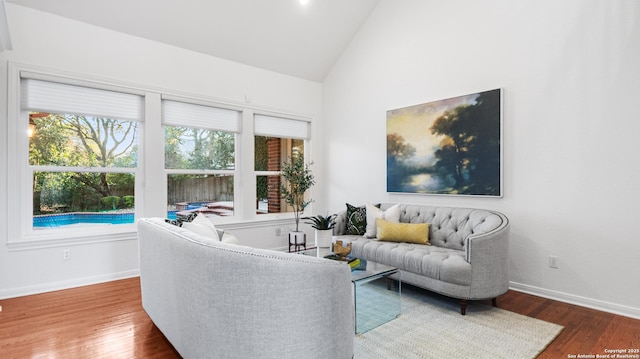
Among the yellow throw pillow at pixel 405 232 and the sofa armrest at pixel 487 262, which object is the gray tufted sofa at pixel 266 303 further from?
the yellow throw pillow at pixel 405 232

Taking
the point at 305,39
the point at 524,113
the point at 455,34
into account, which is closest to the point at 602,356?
the point at 524,113

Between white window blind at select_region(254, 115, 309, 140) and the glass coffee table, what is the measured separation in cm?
249

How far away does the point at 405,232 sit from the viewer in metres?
3.68

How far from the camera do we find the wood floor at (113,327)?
226cm

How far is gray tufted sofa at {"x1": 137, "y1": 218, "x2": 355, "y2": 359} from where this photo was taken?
138 centimetres

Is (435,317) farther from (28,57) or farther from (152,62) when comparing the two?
(28,57)

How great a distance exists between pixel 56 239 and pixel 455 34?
5103mm

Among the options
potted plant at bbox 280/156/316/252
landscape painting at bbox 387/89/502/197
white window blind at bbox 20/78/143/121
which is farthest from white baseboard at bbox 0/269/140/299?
landscape painting at bbox 387/89/502/197

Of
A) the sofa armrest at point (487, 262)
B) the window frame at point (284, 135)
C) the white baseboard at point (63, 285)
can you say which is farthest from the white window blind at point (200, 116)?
the sofa armrest at point (487, 262)

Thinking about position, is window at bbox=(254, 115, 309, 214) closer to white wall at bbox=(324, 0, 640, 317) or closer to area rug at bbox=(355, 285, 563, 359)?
white wall at bbox=(324, 0, 640, 317)

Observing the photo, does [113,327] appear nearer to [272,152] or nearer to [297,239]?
[297,239]

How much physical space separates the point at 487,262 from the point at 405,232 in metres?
0.97

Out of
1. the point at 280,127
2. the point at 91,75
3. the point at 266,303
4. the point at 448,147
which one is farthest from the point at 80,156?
the point at 448,147

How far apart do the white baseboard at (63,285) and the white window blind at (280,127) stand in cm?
262
